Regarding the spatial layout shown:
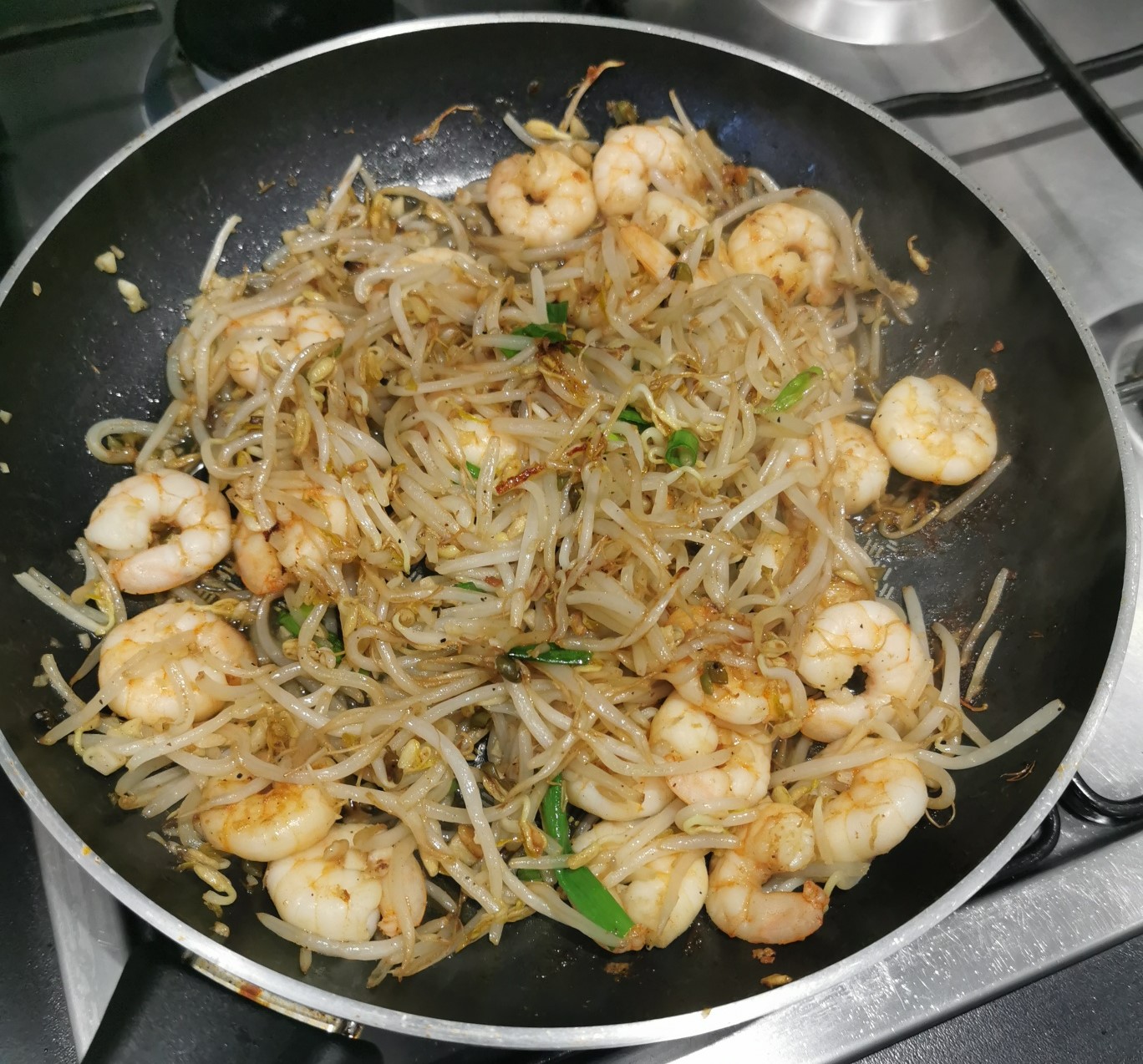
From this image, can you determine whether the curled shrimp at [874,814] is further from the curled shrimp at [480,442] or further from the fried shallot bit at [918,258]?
the fried shallot bit at [918,258]

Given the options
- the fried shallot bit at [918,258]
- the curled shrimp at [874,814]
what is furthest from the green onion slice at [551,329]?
the curled shrimp at [874,814]

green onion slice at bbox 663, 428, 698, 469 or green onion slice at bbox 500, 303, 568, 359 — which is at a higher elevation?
green onion slice at bbox 500, 303, 568, 359

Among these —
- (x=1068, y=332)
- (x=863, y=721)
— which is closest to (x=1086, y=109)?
(x=1068, y=332)

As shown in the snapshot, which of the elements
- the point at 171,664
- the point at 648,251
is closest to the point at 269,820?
the point at 171,664

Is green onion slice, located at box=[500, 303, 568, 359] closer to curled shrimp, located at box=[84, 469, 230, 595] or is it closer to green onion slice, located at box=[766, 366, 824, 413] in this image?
green onion slice, located at box=[766, 366, 824, 413]

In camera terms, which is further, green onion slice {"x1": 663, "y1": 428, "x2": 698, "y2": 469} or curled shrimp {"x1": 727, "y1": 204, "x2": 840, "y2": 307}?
curled shrimp {"x1": 727, "y1": 204, "x2": 840, "y2": 307}

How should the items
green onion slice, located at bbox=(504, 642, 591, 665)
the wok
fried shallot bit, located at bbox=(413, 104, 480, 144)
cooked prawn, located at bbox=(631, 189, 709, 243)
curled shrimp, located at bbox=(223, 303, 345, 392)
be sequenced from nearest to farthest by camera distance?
the wok < green onion slice, located at bbox=(504, 642, 591, 665) < curled shrimp, located at bbox=(223, 303, 345, 392) < cooked prawn, located at bbox=(631, 189, 709, 243) < fried shallot bit, located at bbox=(413, 104, 480, 144)

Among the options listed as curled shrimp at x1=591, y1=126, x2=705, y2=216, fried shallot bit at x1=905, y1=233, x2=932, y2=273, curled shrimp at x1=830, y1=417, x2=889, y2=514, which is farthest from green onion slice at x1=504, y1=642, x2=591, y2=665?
fried shallot bit at x1=905, y1=233, x2=932, y2=273

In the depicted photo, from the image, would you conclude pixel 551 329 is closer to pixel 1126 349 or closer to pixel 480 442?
pixel 480 442
